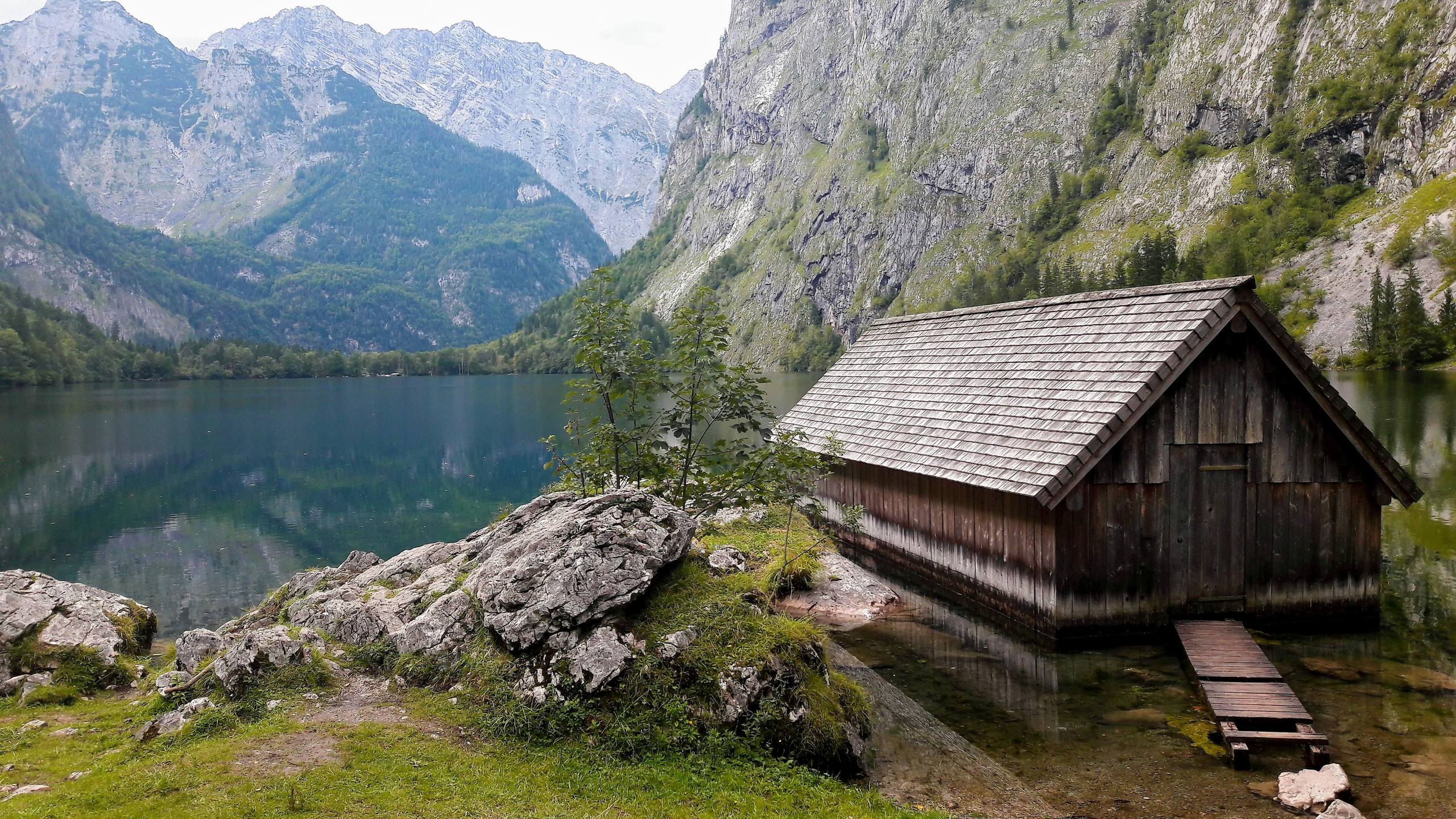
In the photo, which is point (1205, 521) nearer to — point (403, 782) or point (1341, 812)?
point (1341, 812)

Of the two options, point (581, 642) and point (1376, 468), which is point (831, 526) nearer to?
point (1376, 468)

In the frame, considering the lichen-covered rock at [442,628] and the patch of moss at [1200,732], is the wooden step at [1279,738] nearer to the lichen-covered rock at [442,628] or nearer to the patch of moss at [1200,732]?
the patch of moss at [1200,732]

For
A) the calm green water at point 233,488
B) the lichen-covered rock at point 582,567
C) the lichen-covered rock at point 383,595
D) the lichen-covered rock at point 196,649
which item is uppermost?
the lichen-covered rock at point 582,567

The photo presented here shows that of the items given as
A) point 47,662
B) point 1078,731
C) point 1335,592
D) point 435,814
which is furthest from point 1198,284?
point 47,662

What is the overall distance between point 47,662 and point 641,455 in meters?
10.2

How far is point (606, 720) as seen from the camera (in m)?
10.1

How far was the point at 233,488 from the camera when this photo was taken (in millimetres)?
49156

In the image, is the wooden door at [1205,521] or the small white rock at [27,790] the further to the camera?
the wooden door at [1205,521]

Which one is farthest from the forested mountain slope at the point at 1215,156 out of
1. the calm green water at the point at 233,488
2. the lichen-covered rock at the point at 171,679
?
the lichen-covered rock at the point at 171,679

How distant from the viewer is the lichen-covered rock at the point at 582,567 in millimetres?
10859

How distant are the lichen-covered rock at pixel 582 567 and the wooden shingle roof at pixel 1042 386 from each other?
7.35m

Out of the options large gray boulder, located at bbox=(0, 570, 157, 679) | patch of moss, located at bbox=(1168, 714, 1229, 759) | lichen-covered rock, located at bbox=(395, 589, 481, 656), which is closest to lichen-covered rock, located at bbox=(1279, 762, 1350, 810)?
patch of moss, located at bbox=(1168, 714, 1229, 759)

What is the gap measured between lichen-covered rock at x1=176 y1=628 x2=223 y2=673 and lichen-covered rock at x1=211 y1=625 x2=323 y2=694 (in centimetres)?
126

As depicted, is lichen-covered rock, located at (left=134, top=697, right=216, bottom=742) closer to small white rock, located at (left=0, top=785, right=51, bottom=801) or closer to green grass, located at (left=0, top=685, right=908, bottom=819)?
green grass, located at (left=0, top=685, right=908, bottom=819)
